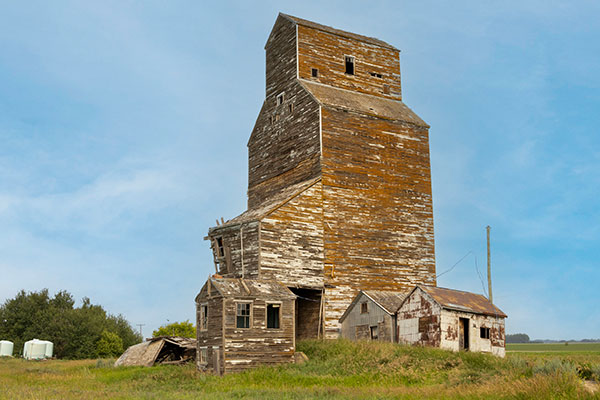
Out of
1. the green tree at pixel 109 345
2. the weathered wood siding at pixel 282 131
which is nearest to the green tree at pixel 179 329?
the green tree at pixel 109 345

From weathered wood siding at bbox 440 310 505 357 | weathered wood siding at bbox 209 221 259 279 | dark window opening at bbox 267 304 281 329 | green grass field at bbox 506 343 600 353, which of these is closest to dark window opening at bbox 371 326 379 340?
weathered wood siding at bbox 440 310 505 357

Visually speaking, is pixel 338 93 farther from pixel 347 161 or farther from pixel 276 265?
pixel 276 265

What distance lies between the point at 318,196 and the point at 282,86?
10139 millimetres

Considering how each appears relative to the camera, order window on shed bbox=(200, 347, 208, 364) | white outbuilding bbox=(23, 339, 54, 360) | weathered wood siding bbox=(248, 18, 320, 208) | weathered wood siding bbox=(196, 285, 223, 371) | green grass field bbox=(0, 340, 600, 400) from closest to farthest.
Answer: green grass field bbox=(0, 340, 600, 400), weathered wood siding bbox=(196, 285, 223, 371), window on shed bbox=(200, 347, 208, 364), weathered wood siding bbox=(248, 18, 320, 208), white outbuilding bbox=(23, 339, 54, 360)

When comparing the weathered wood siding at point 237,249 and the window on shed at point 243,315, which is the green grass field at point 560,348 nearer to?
the weathered wood siding at point 237,249

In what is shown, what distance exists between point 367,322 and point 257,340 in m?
7.71

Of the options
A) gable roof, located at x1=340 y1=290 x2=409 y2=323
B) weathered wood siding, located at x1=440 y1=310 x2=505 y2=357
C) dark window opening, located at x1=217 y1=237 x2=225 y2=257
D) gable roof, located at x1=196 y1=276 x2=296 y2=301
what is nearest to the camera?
gable roof, located at x1=196 y1=276 x2=296 y2=301

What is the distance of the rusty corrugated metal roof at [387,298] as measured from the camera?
109ft

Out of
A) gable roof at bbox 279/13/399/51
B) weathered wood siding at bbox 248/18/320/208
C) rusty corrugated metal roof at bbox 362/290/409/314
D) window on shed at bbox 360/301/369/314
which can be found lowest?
window on shed at bbox 360/301/369/314

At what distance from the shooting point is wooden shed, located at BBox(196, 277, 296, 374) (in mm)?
27672

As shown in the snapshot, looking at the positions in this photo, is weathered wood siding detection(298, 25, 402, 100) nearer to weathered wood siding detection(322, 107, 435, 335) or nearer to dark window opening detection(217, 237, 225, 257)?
weathered wood siding detection(322, 107, 435, 335)

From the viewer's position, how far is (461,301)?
32219 mm

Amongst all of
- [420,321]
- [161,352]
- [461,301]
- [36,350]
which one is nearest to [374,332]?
[420,321]

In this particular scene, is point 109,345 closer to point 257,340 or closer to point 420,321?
point 257,340
